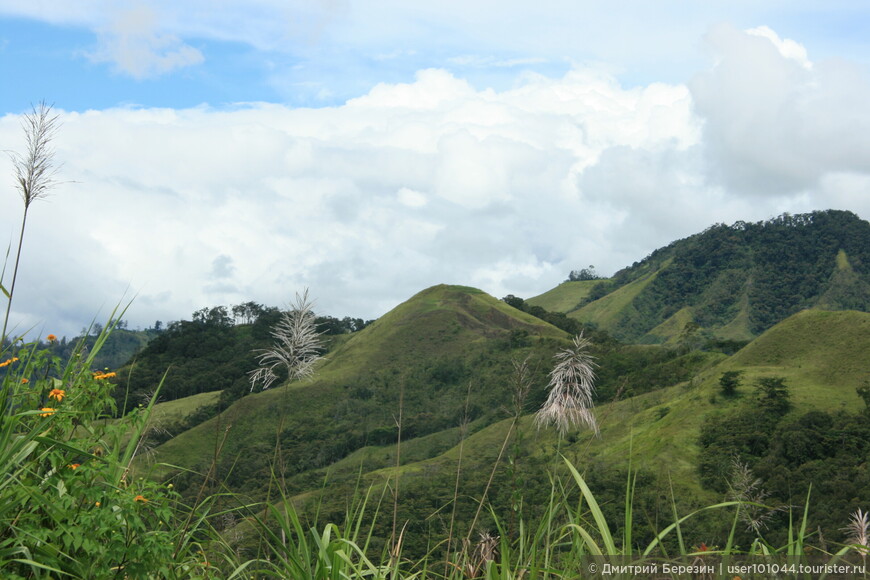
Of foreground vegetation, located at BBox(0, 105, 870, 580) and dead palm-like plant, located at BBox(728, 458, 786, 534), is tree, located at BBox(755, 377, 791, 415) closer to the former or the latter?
foreground vegetation, located at BBox(0, 105, 870, 580)

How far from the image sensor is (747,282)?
4840 inches

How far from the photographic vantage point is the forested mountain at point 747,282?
116m

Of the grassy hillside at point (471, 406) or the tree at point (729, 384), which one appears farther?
the tree at point (729, 384)

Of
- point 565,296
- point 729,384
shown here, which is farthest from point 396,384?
point 565,296

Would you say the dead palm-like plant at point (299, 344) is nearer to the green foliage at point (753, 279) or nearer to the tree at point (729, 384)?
the tree at point (729, 384)

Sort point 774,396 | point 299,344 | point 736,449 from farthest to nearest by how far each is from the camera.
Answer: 1. point 774,396
2. point 736,449
3. point 299,344

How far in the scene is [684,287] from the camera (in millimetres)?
131000

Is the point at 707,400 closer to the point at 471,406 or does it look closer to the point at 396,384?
the point at 471,406

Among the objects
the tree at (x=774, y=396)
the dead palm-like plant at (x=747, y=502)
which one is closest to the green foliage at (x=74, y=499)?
the dead palm-like plant at (x=747, y=502)

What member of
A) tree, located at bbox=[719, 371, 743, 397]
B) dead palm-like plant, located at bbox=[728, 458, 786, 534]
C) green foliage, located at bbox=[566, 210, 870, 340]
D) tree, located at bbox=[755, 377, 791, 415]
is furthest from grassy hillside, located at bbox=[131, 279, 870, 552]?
green foliage, located at bbox=[566, 210, 870, 340]

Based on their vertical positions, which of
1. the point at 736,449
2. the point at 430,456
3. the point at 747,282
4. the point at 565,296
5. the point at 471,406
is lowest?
the point at 430,456

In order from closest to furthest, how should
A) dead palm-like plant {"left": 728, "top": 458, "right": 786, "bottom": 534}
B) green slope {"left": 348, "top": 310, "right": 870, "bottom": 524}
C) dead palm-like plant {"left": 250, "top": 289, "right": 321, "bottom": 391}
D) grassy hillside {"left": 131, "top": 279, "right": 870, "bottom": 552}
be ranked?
dead palm-like plant {"left": 728, "top": 458, "right": 786, "bottom": 534} < dead palm-like plant {"left": 250, "top": 289, "right": 321, "bottom": 391} < grassy hillside {"left": 131, "top": 279, "right": 870, "bottom": 552} < green slope {"left": 348, "top": 310, "right": 870, "bottom": 524}

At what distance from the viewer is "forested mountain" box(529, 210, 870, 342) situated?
116 metres

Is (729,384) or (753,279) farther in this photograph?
(753,279)
